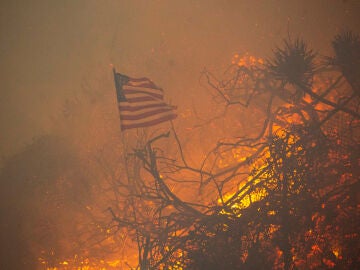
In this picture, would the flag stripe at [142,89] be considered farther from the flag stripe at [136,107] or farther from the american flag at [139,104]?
the flag stripe at [136,107]

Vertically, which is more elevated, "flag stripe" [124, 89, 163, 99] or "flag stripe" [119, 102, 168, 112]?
"flag stripe" [124, 89, 163, 99]

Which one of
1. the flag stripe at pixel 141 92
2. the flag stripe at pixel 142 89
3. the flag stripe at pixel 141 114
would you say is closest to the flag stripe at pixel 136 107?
the flag stripe at pixel 141 114

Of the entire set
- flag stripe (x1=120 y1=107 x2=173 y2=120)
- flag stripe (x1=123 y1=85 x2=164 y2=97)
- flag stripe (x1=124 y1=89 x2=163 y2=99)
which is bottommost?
flag stripe (x1=120 y1=107 x2=173 y2=120)

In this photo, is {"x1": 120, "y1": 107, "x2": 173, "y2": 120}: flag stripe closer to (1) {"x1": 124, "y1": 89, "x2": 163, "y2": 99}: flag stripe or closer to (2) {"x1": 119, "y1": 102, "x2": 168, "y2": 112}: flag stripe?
(2) {"x1": 119, "y1": 102, "x2": 168, "y2": 112}: flag stripe

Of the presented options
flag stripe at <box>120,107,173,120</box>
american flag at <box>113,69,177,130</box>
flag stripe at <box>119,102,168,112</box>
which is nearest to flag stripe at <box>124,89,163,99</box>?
american flag at <box>113,69,177,130</box>

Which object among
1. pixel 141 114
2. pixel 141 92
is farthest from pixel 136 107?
pixel 141 92

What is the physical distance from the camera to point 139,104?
25.8ft

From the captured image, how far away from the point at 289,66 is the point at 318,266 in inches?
189

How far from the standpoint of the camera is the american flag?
7730mm

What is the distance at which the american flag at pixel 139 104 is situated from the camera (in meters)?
7.73

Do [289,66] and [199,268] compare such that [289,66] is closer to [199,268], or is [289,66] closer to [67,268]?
[199,268]

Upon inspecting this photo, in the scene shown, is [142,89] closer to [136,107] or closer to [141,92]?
[141,92]

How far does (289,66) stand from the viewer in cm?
769

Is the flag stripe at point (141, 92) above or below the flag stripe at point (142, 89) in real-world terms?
below
